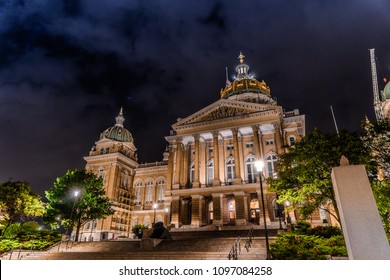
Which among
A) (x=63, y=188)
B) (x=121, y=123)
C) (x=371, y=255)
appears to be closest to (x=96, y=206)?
(x=63, y=188)

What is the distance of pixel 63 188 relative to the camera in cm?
2927

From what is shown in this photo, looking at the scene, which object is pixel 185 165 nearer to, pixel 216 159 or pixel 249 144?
pixel 216 159

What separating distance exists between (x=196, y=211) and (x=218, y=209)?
2.90 meters

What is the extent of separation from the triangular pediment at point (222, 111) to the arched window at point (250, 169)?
6467 mm

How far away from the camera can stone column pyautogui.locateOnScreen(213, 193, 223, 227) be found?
104ft

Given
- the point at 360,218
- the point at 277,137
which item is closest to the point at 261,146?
the point at 277,137

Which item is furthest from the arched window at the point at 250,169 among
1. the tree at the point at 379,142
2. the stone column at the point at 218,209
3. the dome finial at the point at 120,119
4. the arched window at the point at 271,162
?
the dome finial at the point at 120,119

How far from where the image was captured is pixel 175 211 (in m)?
34.2

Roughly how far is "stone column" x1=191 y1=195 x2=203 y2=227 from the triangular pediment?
37.3ft

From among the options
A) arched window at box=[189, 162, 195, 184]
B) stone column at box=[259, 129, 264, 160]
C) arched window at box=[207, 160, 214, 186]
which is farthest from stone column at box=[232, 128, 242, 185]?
arched window at box=[189, 162, 195, 184]

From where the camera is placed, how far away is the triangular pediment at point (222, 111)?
121ft

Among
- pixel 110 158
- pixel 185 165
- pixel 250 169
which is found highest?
pixel 110 158

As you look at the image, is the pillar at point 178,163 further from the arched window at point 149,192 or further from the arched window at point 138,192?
the arched window at point 138,192

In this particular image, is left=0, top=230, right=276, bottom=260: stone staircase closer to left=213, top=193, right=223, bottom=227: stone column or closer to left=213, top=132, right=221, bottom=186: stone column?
left=213, top=193, right=223, bottom=227: stone column
